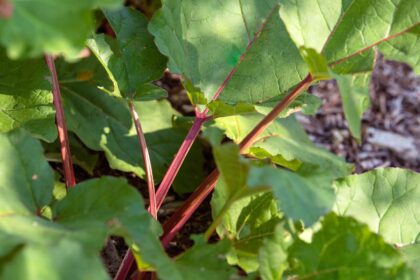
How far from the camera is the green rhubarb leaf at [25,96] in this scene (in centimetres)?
140

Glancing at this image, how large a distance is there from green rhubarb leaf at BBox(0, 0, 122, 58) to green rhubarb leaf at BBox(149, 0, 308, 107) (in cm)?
62

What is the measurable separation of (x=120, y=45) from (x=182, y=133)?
379 millimetres

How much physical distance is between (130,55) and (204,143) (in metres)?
0.45

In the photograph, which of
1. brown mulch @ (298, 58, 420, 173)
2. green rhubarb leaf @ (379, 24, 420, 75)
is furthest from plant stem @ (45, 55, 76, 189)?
brown mulch @ (298, 58, 420, 173)

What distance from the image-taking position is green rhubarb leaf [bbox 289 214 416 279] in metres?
1.09

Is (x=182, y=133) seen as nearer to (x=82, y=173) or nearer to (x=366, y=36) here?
(x=82, y=173)

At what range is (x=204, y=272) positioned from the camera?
1090 mm

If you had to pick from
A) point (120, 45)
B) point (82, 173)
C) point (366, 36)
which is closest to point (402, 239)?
point (366, 36)

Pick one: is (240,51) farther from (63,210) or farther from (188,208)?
(63,210)

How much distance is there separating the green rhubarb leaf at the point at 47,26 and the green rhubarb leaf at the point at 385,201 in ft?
2.21

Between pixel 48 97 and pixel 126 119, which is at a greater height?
pixel 48 97

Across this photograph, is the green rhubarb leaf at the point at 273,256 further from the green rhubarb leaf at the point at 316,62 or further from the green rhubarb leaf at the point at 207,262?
the green rhubarb leaf at the point at 316,62

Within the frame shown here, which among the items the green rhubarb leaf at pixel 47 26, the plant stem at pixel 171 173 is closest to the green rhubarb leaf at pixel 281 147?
the plant stem at pixel 171 173

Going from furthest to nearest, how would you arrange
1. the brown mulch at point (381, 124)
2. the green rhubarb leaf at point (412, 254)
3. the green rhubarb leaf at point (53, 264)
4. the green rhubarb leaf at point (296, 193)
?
the brown mulch at point (381, 124), the green rhubarb leaf at point (412, 254), the green rhubarb leaf at point (296, 193), the green rhubarb leaf at point (53, 264)
